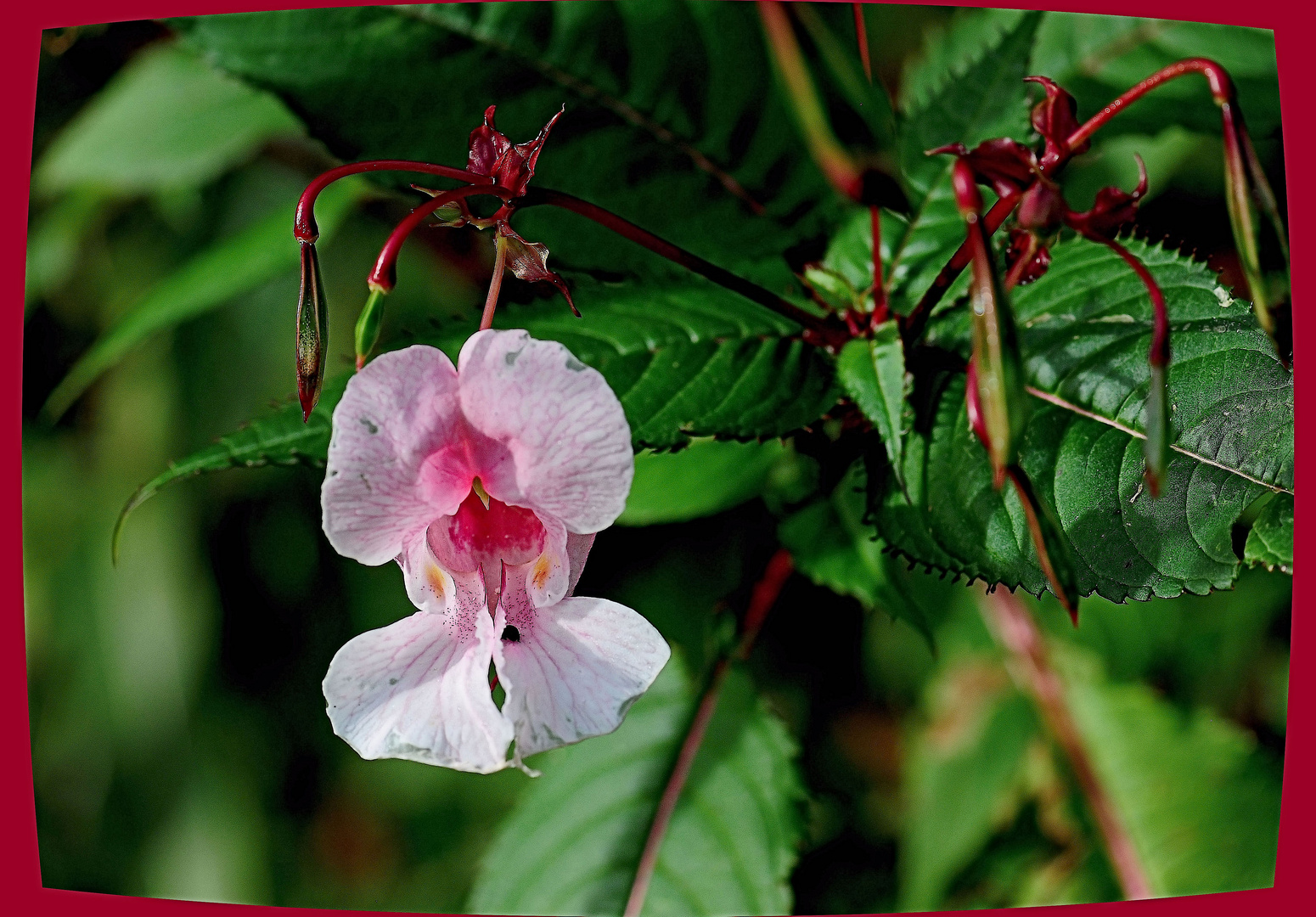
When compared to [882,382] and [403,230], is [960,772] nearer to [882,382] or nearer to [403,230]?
[882,382]

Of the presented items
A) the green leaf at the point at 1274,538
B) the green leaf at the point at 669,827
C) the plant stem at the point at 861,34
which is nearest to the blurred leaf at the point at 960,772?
the green leaf at the point at 669,827

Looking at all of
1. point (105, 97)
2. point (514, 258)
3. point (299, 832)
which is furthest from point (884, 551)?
point (105, 97)

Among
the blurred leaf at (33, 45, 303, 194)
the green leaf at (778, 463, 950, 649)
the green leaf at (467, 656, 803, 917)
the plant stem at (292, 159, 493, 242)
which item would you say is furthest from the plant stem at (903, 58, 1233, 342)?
the blurred leaf at (33, 45, 303, 194)

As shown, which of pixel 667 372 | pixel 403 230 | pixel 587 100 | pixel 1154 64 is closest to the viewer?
pixel 403 230

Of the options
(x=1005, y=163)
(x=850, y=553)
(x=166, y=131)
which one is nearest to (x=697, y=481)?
(x=850, y=553)

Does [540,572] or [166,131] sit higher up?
[166,131]

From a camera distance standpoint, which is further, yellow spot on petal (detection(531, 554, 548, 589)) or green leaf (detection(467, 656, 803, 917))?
green leaf (detection(467, 656, 803, 917))

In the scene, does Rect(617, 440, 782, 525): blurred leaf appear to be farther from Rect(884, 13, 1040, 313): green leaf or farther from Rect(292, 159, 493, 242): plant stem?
Rect(292, 159, 493, 242): plant stem
